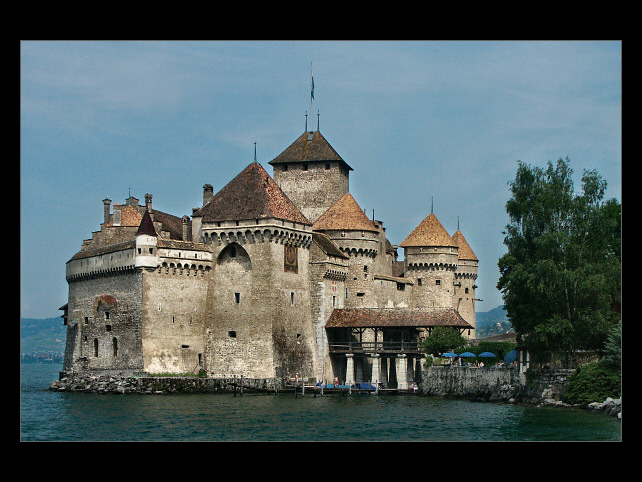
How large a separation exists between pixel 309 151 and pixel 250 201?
50.3 feet

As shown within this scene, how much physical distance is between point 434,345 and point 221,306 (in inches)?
526

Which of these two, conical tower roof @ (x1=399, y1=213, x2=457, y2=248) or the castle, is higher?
conical tower roof @ (x1=399, y1=213, x2=457, y2=248)

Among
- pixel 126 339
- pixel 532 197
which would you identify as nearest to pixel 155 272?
pixel 126 339

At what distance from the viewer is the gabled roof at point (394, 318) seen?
65.2m

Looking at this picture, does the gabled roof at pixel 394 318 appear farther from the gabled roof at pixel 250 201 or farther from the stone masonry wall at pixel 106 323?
the stone masonry wall at pixel 106 323

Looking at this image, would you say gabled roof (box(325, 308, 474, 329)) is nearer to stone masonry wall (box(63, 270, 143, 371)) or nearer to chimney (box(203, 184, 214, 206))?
chimney (box(203, 184, 214, 206))

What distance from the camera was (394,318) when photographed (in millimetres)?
66438

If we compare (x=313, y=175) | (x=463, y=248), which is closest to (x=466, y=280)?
(x=463, y=248)

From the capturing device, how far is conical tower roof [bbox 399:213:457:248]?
8156 cm

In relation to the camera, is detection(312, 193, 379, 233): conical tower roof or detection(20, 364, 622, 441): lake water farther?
detection(312, 193, 379, 233): conical tower roof

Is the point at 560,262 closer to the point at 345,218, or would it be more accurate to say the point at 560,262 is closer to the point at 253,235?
the point at 253,235

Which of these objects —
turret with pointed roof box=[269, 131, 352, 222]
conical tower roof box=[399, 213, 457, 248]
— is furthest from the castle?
conical tower roof box=[399, 213, 457, 248]

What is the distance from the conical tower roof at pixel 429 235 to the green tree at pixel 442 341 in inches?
720

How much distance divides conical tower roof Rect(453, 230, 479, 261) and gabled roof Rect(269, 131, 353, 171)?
16.0m
